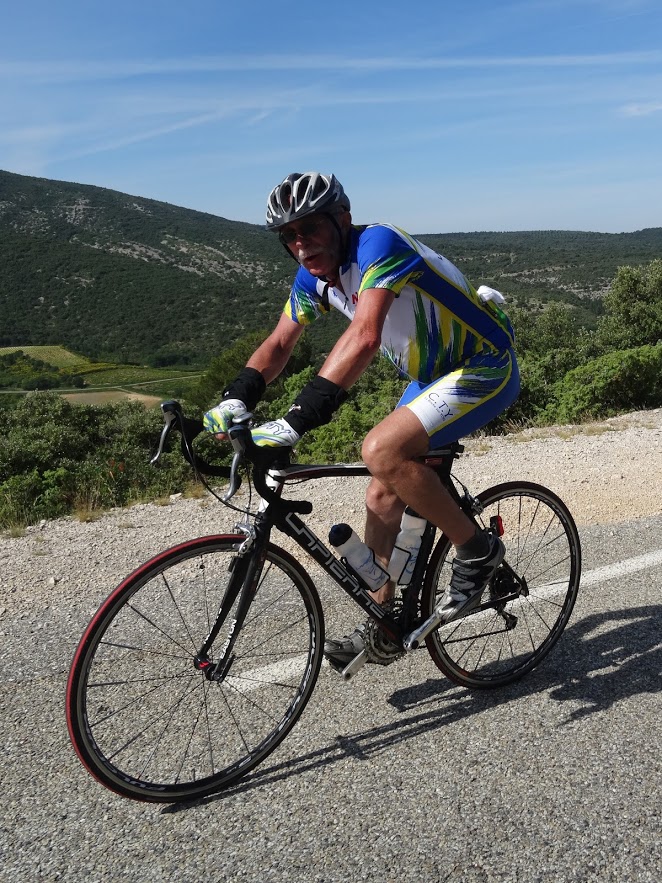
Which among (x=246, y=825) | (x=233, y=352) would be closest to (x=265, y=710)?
(x=246, y=825)

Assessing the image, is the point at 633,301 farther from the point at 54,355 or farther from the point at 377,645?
the point at 54,355

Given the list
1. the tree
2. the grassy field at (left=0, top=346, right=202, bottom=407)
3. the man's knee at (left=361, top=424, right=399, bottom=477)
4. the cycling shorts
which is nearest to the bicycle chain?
the man's knee at (left=361, top=424, right=399, bottom=477)

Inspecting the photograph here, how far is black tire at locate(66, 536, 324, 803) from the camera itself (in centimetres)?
254

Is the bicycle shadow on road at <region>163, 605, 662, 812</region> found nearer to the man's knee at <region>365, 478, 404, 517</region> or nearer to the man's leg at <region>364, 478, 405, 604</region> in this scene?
the man's leg at <region>364, 478, 405, 604</region>

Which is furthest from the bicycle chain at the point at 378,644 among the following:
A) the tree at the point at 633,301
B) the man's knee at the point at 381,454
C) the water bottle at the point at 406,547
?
the tree at the point at 633,301

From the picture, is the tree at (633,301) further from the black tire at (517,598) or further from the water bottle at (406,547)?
the water bottle at (406,547)

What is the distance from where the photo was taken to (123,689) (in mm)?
3092

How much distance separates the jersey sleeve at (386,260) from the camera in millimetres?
2684

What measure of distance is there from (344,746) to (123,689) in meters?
1.00

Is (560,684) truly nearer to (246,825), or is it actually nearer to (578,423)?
(246,825)

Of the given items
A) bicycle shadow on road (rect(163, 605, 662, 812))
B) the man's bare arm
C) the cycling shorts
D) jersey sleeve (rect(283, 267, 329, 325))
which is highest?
jersey sleeve (rect(283, 267, 329, 325))

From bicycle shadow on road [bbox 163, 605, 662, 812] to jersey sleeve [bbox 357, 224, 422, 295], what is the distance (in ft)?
5.95

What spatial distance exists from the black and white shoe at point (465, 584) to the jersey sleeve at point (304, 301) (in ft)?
4.26

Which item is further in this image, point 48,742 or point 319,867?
point 48,742
